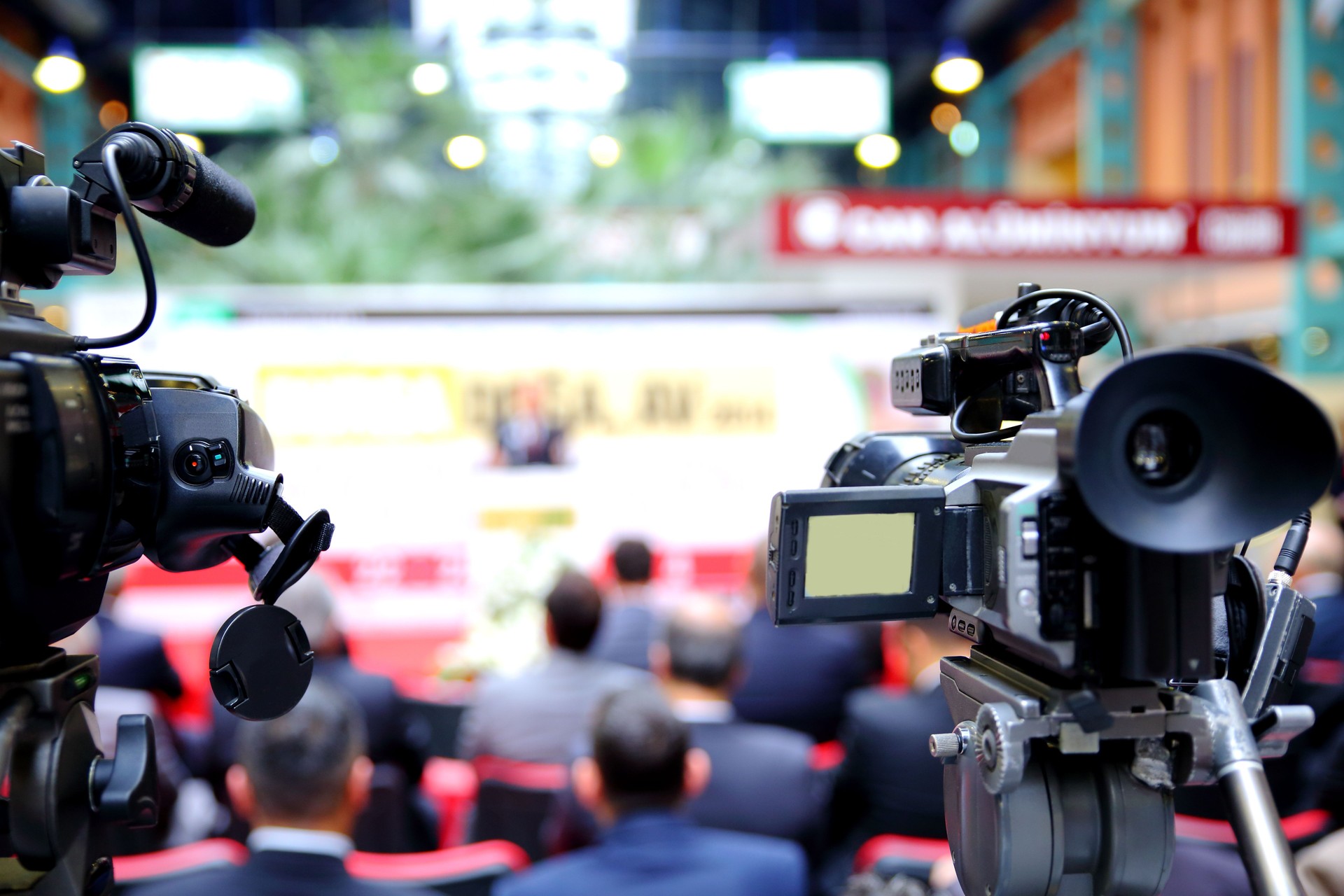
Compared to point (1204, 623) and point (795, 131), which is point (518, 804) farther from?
point (795, 131)

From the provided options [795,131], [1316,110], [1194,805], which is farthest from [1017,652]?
[795,131]

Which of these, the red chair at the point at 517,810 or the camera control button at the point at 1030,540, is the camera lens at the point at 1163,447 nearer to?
the camera control button at the point at 1030,540

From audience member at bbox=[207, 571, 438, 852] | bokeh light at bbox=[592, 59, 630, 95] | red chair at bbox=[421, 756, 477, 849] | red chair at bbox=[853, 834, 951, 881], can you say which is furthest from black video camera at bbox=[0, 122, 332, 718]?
bokeh light at bbox=[592, 59, 630, 95]

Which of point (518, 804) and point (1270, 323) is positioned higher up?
point (1270, 323)

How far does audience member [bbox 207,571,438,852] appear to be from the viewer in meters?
2.85

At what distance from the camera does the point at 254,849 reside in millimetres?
1619

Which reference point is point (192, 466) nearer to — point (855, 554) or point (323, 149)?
point (855, 554)

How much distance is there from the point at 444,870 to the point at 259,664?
1.16m

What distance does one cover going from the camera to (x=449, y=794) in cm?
310

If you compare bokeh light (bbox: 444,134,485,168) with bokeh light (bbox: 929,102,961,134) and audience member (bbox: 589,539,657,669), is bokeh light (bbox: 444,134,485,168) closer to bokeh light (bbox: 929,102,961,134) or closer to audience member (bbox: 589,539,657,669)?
bokeh light (bbox: 929,102,961,134)

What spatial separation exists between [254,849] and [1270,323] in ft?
23.7

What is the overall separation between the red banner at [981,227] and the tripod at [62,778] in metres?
4.22

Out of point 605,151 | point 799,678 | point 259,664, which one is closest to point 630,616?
point 799,678

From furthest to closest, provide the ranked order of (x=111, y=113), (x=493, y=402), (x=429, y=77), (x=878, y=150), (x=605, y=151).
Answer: (x=111, y=113)
(x=605, y=151)
(x=878, y=150)
(x=429, y=77)
(x=493, y=402)
